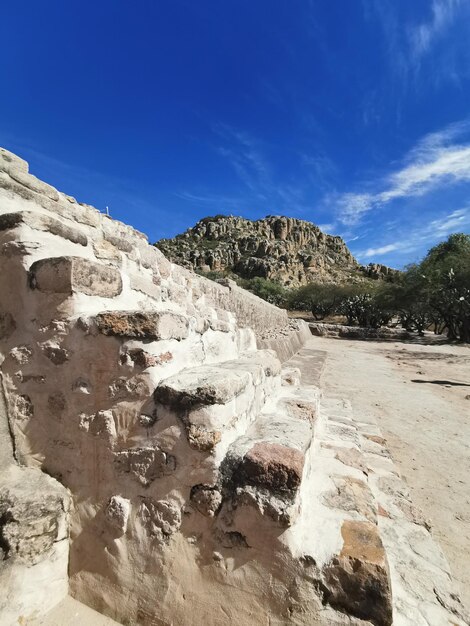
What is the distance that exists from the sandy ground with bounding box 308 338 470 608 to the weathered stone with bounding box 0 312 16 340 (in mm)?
2526

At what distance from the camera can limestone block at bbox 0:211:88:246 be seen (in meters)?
1.55

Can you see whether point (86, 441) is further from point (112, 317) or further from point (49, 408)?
point (112, 317)

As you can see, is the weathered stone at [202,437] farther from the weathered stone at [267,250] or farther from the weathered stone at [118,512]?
the weathered stone at [267,250]

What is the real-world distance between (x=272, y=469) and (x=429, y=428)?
3.88 m

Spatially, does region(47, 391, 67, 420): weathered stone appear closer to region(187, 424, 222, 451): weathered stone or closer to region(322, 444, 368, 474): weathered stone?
region(187, 424, 222, 451): weathered stone

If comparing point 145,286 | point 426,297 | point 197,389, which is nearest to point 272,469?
point 197,389

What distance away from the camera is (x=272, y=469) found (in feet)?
3.93

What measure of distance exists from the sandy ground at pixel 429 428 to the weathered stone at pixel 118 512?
1.57 metres

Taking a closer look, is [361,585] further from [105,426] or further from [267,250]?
[267,250]

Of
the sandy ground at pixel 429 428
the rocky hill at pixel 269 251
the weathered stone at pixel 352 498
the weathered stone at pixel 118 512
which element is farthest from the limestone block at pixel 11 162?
the rocky hill at pixel 269 251

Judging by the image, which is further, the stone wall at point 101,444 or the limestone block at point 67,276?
the limestone block at point 67,276

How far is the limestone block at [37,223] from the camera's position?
61.1 inches

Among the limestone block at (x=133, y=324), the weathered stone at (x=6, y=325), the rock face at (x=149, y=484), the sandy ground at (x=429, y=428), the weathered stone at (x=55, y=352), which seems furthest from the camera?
the sandy ground at (x=429, y=428)

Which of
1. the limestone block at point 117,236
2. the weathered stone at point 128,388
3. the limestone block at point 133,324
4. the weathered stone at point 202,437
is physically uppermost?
the limestone block at point 117,236
